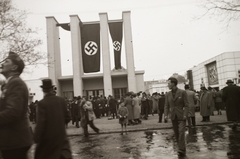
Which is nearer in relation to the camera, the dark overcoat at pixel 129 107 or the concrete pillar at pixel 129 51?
the dark overcoat at pixel 129 107

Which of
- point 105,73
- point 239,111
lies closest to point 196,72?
point 105,73

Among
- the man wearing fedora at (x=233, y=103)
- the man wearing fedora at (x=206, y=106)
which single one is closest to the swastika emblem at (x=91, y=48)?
the man wearing fedora at (x=206, y=106)

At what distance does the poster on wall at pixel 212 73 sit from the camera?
35834 millimetres

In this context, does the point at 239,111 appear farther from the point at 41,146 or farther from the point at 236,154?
the point at 41,146

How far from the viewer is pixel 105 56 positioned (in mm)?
30594

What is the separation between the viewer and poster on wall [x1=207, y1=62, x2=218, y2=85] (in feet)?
118

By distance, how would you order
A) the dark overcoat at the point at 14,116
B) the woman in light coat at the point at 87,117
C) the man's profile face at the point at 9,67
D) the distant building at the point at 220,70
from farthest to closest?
1. the distant building at the point at 220,70
2. the woman in light coat at the point at 87,117
3. the man's profile face at the point at 9,67
4. the dark overcoat at the point at 14,116

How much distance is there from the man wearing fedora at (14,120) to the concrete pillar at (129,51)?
27273 millimetres

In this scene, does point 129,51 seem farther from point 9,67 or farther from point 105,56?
point 9,67

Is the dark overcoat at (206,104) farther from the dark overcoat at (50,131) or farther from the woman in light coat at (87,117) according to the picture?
the dark overcoat at (50,131)

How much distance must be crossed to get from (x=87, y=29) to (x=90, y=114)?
1799cm

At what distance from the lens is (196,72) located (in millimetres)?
45062

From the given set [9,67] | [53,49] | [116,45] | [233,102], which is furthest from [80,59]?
[9,67]

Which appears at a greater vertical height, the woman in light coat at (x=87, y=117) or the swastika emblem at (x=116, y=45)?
the swastika emblem at (x=116, y=45)
